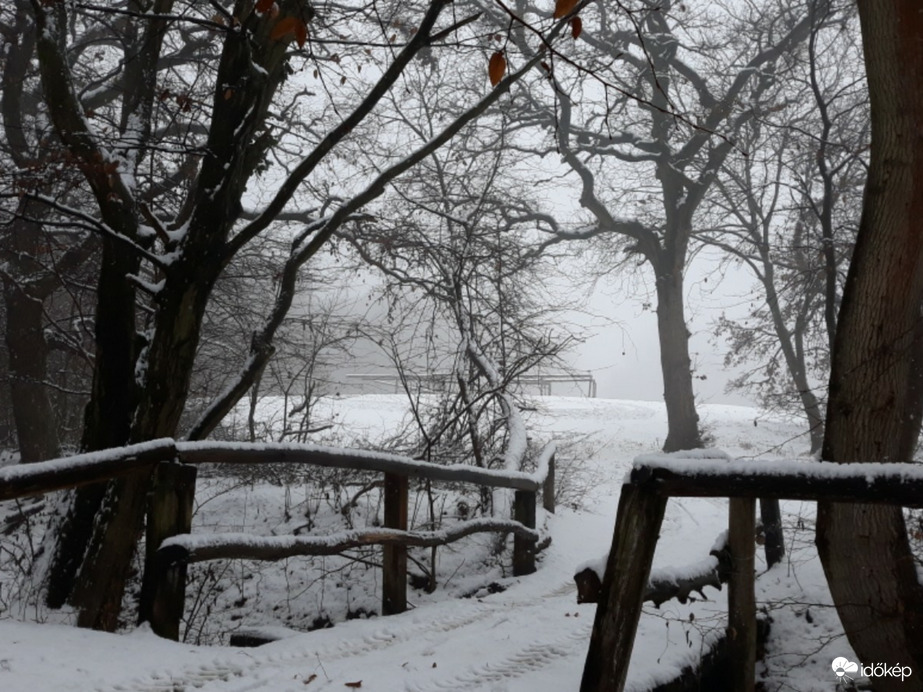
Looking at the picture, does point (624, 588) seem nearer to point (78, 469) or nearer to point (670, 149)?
point (78, 469)

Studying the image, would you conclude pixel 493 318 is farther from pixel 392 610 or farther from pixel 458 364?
pixel 392 610

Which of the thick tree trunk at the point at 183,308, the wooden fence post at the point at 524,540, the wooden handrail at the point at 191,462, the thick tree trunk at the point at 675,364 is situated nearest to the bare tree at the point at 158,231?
the thick tree trunk at the point at 183,308

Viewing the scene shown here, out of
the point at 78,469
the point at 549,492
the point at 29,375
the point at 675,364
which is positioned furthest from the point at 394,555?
the point at 675,364

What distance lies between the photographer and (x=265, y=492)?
Answer: 874cm

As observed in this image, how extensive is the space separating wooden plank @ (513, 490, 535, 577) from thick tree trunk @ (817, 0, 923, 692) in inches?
127

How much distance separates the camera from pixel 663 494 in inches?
106

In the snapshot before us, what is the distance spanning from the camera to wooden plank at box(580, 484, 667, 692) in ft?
8.96

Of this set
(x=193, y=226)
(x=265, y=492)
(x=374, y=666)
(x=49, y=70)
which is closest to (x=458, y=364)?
(x=265, y=492)

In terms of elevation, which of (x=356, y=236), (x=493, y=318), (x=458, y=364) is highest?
(x=356, y=236)

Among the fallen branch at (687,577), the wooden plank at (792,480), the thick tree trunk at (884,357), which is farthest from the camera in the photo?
the thick tree trunk at (884,357)

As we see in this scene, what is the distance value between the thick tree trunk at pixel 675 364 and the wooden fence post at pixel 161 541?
14.5m

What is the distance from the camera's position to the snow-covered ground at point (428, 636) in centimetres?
315

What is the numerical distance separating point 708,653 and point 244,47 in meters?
5.08

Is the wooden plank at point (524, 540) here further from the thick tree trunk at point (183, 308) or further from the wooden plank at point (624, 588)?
the wooden plank at point (624, 588)
